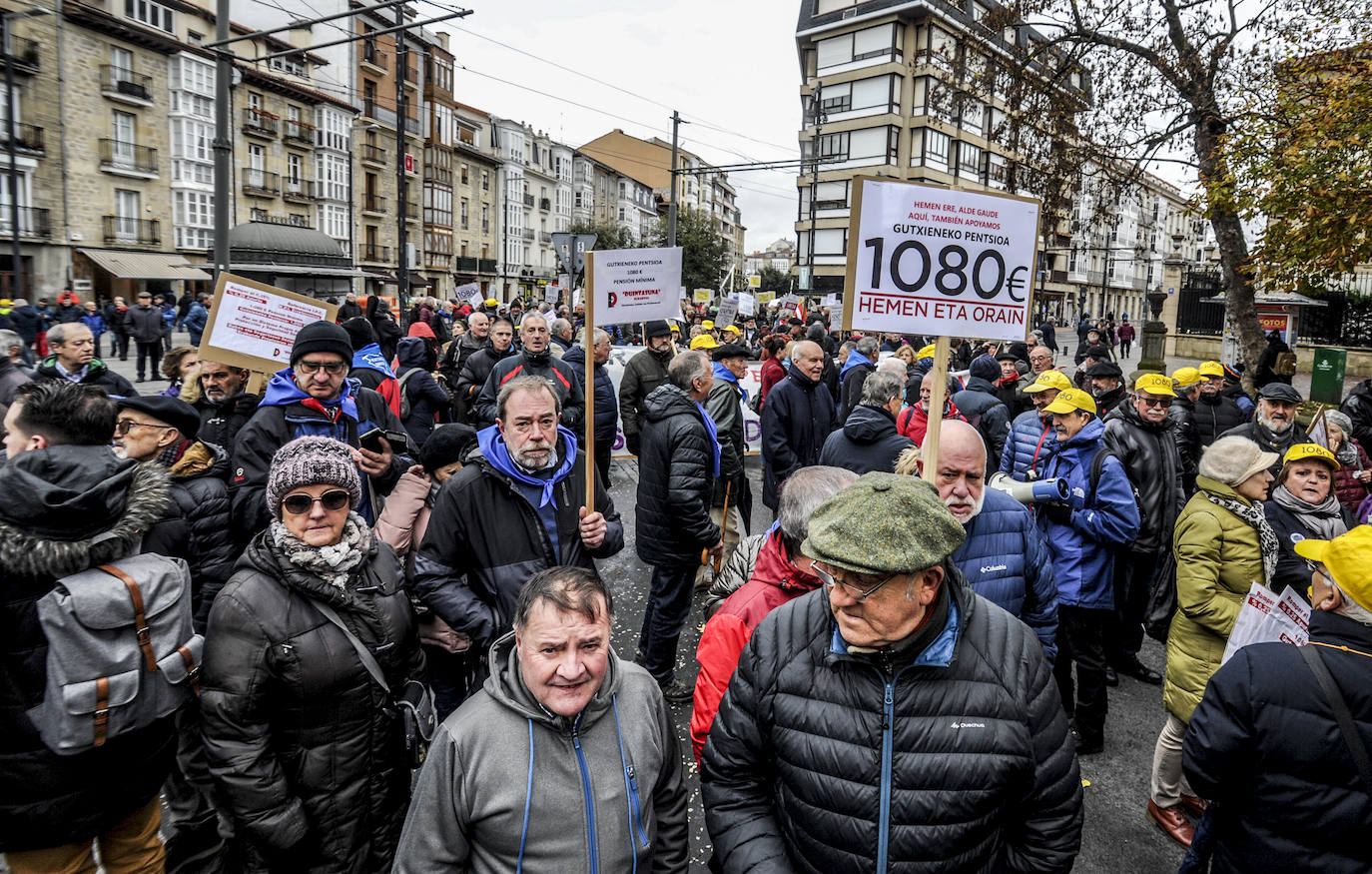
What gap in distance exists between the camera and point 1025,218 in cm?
338

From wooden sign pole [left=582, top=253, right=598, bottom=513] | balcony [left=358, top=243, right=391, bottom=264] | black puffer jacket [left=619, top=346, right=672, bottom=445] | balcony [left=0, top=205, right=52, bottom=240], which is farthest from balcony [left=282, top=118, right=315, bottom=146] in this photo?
wooden sign pole [left=582, top=253, right=598, bottom=513]

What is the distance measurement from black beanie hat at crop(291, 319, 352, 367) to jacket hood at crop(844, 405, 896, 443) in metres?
2.85

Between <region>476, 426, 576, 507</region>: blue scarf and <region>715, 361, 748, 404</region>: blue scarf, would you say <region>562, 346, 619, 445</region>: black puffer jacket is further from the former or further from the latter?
<region>476, 426, 576, 507</region>: blue scarf

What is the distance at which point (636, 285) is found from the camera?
216 inches

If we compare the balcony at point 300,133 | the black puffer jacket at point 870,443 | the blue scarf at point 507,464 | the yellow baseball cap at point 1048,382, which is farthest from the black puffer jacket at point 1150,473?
the balcony at point 300,133

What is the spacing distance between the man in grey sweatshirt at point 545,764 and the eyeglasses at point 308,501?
3.16ft

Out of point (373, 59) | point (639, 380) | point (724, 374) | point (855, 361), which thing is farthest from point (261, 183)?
point (724, 374)

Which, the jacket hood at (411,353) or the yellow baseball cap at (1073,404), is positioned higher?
the jacket hood at (411,353)

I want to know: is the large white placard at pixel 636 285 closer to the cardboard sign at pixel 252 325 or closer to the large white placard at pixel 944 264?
the cardboard sign at pixel 252 325

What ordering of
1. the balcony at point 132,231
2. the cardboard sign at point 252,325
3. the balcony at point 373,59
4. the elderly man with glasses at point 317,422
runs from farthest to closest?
the balcony at point 373,59 < the balcony at point 132,231 < the cardboard sign at point 252,325 < the elderly man with glasses at point 317,422

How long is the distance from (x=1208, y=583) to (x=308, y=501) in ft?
12.3

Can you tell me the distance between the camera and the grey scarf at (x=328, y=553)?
2635 millimetres

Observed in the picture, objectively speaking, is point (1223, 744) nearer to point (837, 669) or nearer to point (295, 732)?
point (837, 669)

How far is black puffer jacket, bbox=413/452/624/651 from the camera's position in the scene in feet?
10.8
